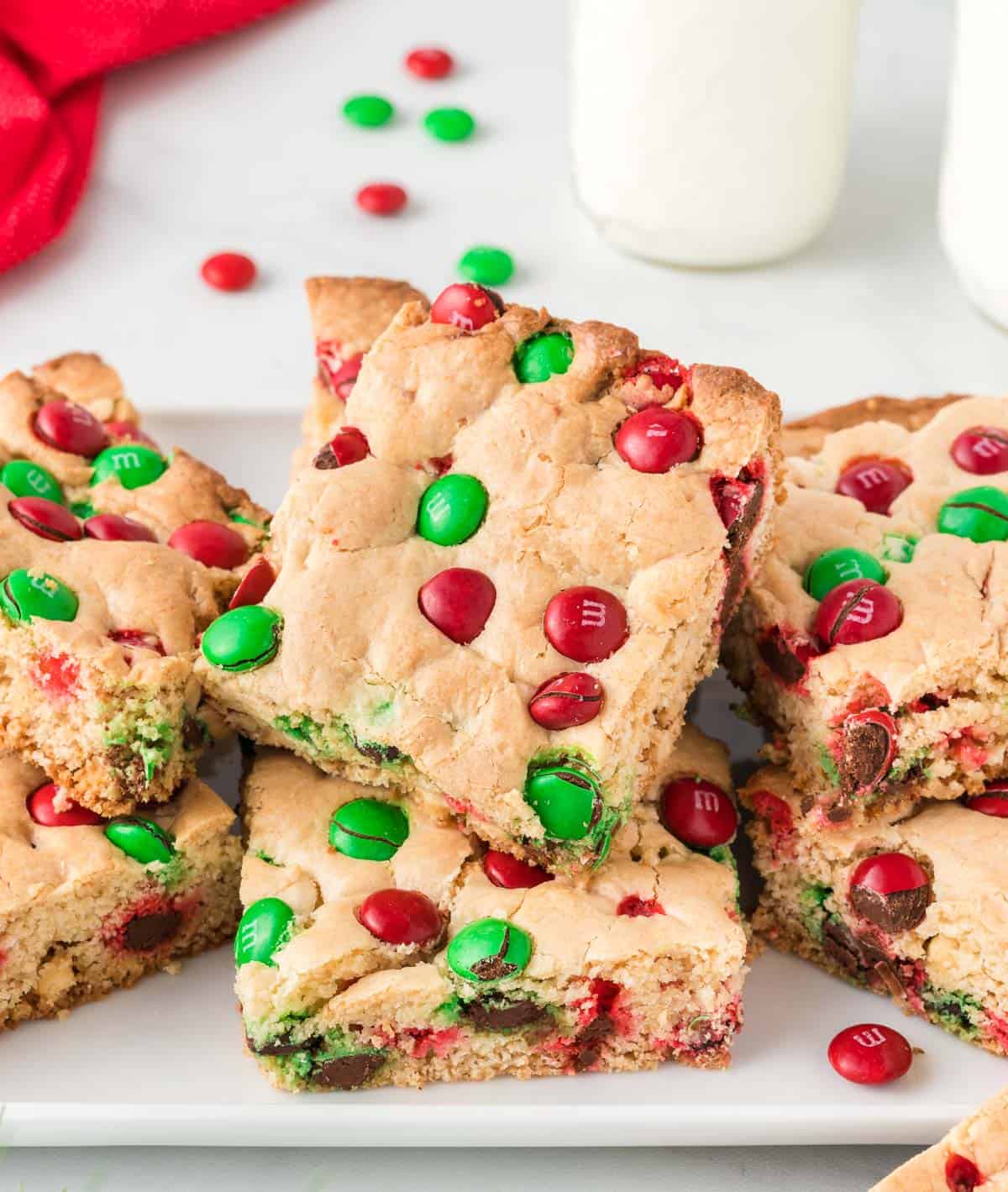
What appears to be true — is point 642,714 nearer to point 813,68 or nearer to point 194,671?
point 194,671

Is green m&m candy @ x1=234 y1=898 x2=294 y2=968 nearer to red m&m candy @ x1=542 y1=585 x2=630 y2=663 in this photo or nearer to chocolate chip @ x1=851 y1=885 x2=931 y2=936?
red m&m candy @ x1=542 y1=585 x2=630 y2=663

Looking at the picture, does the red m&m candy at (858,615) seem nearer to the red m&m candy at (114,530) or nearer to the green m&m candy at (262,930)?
the green m&m candy at (262,930)

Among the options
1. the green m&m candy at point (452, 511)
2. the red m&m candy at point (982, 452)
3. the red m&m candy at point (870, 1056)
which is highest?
the green m&m candy at point (452, 511)

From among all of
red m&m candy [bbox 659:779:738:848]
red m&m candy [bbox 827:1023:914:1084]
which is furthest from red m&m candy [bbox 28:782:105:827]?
red m&m candy [bbox 827:1023:914:1084]

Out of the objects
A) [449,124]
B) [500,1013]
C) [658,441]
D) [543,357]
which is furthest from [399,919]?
[449,124]

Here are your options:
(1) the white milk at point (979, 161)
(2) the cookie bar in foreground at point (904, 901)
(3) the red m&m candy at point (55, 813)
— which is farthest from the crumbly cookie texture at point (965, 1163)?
(1) the white milk at point (979, 161)

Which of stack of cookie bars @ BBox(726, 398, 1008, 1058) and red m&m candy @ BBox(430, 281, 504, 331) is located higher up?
red m&m candy @ BBox(430, 281, 504, 331)

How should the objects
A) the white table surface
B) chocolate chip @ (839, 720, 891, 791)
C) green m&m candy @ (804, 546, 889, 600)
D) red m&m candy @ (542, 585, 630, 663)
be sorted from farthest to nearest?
the white table surface, green m&m candy @ (804, 546, 889, 600), chocolate chip @ (839, 720, 891, 791), red m&m candy @ (542, 585, 630, 663)
